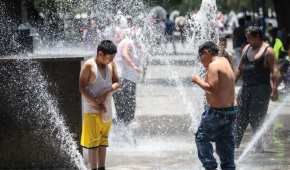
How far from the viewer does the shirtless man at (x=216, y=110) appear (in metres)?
7.50

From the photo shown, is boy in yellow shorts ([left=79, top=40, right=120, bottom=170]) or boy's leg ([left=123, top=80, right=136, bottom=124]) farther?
boy's leg ([left=123, top=80, right=136, bottom=124])

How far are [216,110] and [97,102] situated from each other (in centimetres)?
123

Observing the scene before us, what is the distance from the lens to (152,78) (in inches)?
878

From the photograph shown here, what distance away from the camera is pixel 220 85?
296 inches

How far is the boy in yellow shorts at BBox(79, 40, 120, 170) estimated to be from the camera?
25.8 feet

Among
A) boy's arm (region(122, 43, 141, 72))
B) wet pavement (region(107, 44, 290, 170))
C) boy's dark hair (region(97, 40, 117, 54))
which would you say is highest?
boy's dark hair (region(97, 40, 117, 54))

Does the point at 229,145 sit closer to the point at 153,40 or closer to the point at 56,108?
the point at 56,108

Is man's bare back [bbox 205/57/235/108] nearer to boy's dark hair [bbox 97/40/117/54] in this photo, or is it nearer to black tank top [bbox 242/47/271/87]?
boy's dark hair [bbox 97/40/117/54]

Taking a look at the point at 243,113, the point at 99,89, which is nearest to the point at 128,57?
the point at 243,113

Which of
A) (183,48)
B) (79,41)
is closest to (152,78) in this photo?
(79,41)

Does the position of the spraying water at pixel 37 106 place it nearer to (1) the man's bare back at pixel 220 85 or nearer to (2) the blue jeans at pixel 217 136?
(2) the blue jeans at pixel 217 136

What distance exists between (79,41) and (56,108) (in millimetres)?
20094

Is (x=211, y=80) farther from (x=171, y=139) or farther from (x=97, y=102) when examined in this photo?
(x=171, y=139)

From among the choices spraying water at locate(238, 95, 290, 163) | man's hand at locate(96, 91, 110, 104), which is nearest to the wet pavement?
spraying water at locate(238, 95, 290, 163)
